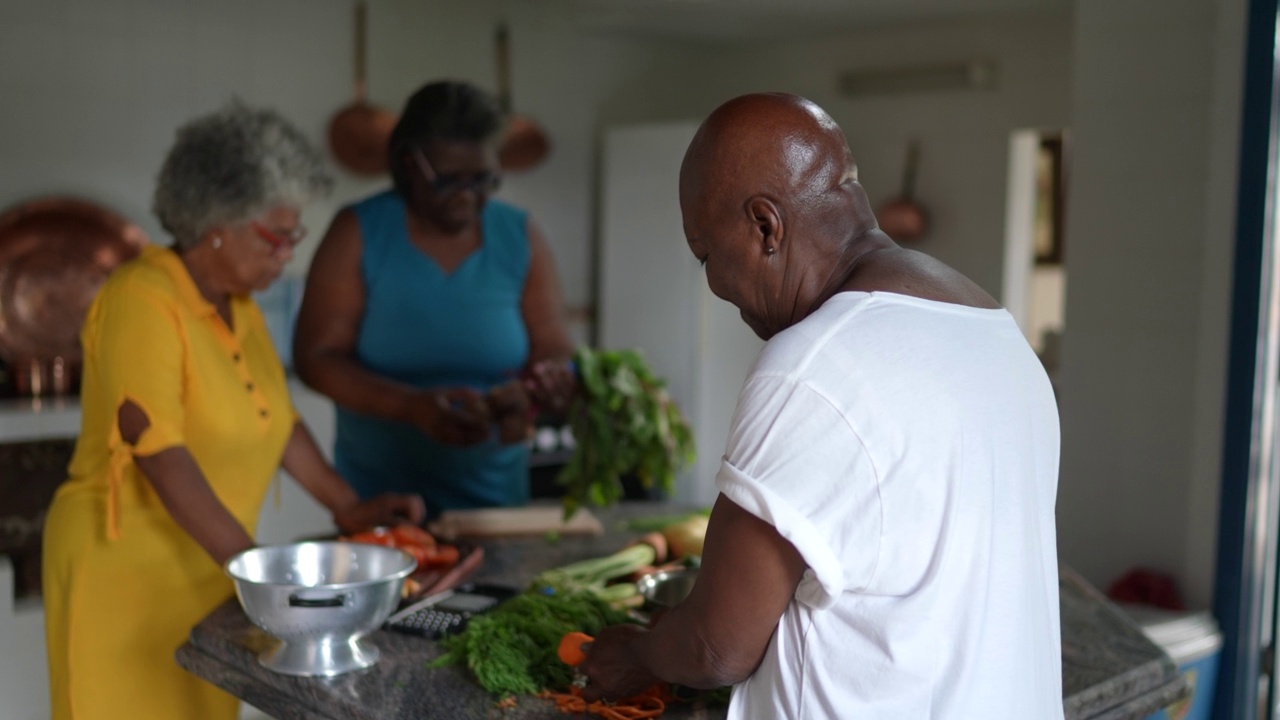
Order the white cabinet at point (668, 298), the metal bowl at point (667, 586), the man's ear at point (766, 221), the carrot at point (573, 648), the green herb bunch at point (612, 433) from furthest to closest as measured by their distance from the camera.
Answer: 1. the white cabinet at point (668, 298)
2. the green herb bunch at point (612, 433)
3. the metal bowl at point (667, 586)
4. the carrot at point (573, 648)
5. the man's ear at point (766, 221)

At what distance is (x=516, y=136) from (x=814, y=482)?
5296 millimetres

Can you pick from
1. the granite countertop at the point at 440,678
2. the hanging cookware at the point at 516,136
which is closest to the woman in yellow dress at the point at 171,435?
the granite countertop at the point at 440,678

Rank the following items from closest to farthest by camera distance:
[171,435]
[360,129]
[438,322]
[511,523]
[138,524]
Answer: [171,435]
[138,524]
[511,523]
[438,322]
[360,129]

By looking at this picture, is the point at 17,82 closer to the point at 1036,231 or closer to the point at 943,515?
the point at 943,515

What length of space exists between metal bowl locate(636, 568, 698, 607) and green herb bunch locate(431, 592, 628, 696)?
0.06 m

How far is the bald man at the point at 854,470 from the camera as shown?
1.16 m

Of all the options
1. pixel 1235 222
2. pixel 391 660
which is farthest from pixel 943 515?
pixel 1235 222

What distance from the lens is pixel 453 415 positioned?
2.79 meters

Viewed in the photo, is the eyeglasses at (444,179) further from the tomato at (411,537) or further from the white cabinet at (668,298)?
the white cabinet at (668,298)

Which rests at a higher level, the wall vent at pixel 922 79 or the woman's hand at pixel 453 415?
the wall vent at pixel 922 79

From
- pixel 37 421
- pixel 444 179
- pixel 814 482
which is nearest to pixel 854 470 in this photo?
pixel 814 482

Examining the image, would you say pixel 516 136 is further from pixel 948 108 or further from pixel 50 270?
pixel 50 270

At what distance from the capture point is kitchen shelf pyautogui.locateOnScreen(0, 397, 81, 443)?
13.5 feet

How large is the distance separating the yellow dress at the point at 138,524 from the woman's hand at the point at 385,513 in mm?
293
